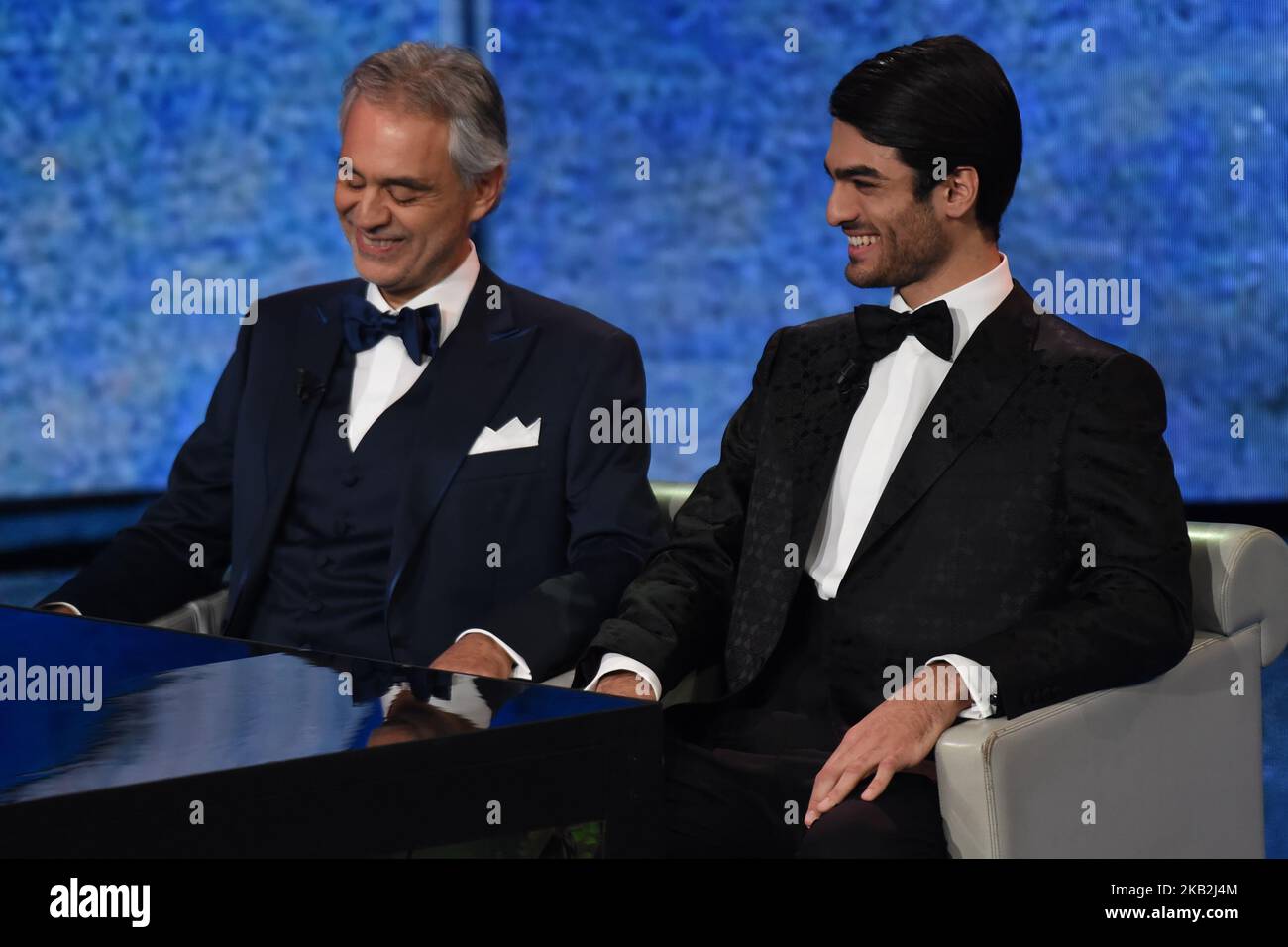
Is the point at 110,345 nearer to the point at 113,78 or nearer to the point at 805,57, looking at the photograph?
the point at 113,78

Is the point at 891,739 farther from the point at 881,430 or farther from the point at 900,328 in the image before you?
the point at 900,328

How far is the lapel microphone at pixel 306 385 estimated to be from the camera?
8.60ft

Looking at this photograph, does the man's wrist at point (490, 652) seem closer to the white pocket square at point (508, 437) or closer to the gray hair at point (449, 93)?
the white pocket square at point (508, 437)

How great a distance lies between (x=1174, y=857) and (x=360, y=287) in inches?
61.9

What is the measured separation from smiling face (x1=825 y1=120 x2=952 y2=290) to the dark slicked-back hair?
2 cm

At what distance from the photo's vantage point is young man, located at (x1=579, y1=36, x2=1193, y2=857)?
6.63ft

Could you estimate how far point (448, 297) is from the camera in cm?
268

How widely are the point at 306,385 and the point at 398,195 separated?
0.35 m

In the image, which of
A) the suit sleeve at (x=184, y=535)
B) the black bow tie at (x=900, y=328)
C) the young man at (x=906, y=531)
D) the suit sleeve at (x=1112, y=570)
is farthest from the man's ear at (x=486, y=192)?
the suit sleeve at (x=1112, y=570)

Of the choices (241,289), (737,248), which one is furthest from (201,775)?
(241,289)

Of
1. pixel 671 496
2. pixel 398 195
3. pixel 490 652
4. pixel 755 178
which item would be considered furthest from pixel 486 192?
pixel 755 178

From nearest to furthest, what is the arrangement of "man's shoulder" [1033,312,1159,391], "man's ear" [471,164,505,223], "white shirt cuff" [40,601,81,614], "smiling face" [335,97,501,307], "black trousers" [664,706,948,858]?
"black trousers" [664,706,948,858], "man's shoulder" [1033,312,1159,391], "white shirt cuff" [40,601,81,614], "smiling face" [335,97,501,307], "man's ear" [471,164,505,223]

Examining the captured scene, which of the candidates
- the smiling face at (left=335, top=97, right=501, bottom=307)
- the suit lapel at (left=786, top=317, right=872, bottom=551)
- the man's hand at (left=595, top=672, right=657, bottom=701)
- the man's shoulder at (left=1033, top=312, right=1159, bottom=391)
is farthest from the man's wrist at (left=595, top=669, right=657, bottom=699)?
the smiling face at (left=335, top=97, right=501, bottom=307)

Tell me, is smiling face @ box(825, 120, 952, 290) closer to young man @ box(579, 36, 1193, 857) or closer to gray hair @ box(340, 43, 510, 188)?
young man @ box(579, 36, 1193, 857)
